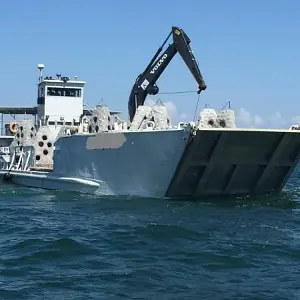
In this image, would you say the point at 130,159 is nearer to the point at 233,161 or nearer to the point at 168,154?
the point at 168,154

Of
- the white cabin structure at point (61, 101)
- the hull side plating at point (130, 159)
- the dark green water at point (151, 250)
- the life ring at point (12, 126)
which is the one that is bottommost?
the dark green water at point (151, 250)

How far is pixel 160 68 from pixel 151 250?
15.0 m

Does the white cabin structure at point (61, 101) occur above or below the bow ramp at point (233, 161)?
above

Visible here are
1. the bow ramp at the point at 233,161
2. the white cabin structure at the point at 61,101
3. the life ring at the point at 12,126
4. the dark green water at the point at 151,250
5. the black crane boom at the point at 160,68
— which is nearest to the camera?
the dark green water at the point at 151,250

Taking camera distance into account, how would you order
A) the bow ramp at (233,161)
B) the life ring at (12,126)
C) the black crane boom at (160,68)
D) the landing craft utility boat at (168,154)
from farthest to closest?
the life ring at (12,126) < the black crane boom at (160,68) < the landing craft utility boat at (168,154) < the bow ramp at (233,161)

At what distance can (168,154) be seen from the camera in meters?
20.7

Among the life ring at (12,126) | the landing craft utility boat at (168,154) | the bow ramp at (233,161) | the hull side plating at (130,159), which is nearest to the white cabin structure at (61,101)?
the life ring at (12,126)

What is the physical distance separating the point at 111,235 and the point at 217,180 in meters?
8.28

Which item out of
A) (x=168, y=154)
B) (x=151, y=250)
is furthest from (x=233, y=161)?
(x=151, y=250)

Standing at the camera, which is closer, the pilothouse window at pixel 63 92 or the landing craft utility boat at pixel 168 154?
the landing craft utility boat at pixel 168 154

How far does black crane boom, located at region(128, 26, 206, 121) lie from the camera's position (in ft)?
82.5

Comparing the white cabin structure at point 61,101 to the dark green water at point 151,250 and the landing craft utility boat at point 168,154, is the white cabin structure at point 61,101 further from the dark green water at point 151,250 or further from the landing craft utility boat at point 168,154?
the dark green water at point 151,250

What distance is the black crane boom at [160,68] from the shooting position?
990 inches

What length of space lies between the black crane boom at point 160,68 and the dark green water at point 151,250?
6412 mm
